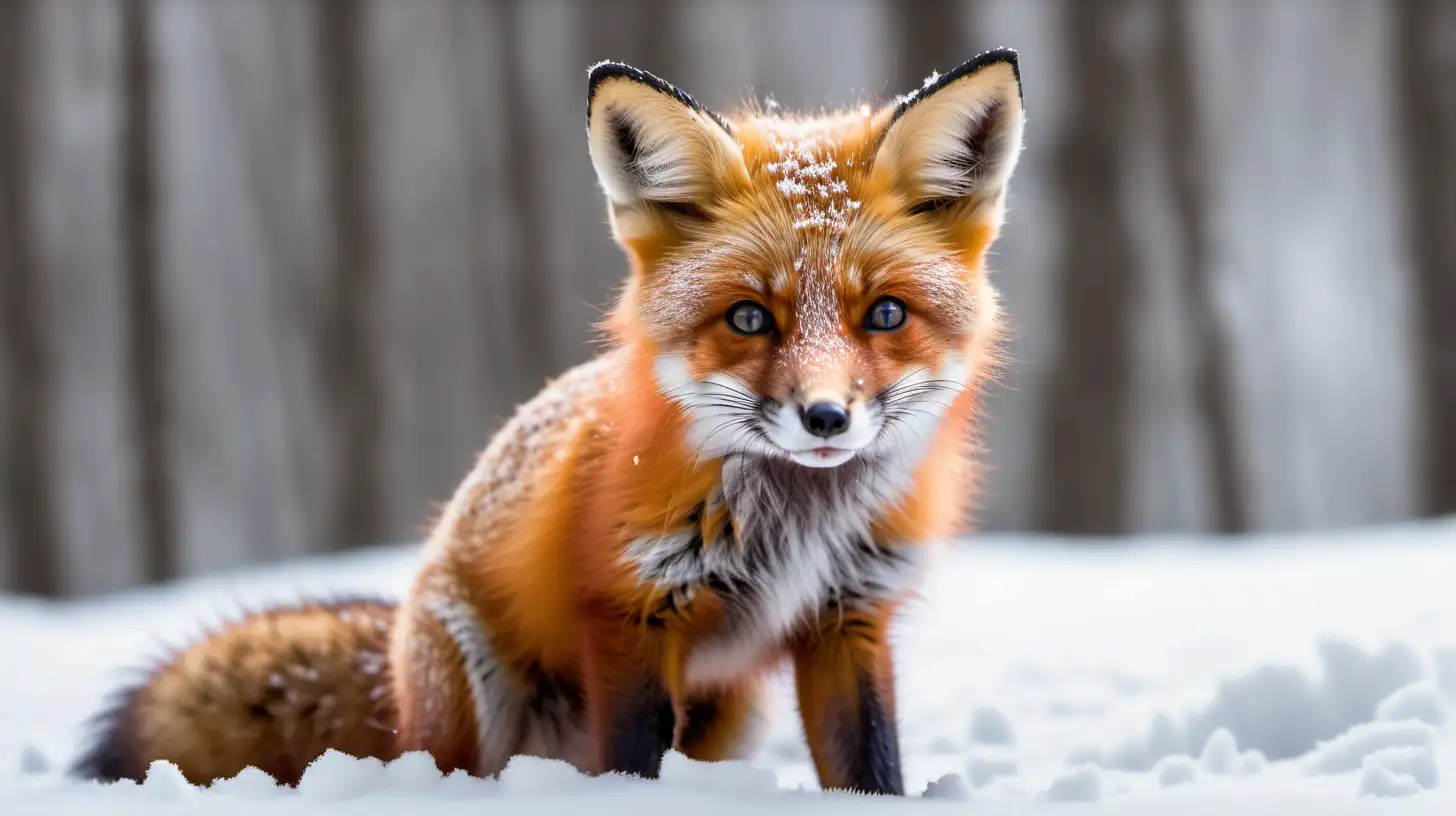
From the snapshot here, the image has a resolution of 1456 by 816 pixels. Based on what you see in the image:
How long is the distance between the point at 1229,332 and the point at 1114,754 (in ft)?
5.74

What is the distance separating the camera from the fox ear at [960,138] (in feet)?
5.90

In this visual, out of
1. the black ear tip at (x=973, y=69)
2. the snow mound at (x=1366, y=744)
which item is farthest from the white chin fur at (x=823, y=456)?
the snow mound at (x=1366, y=744)

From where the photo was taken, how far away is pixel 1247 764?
194 centimetres

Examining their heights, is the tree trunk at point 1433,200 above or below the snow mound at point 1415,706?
above

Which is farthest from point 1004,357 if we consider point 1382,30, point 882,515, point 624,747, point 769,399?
point 1382,30

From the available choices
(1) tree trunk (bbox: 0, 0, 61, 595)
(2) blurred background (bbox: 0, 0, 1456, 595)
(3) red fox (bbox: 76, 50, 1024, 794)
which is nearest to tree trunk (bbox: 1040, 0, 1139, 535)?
(2) blurred background (bbox: 0, 0, 1456, 595)

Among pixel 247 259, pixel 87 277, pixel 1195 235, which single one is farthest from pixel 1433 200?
pixel 87 277

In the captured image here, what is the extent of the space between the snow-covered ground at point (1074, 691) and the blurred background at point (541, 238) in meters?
0.31

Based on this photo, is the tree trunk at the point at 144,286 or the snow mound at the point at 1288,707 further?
the tree trunk at the point at 144,286

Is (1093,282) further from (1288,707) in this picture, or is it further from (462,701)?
(462,701)

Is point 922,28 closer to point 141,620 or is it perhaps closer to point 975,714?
point 975,714

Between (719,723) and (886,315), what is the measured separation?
0.84m

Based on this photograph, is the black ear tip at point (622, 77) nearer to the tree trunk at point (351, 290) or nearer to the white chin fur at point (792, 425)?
the white chin fur at point (792, 425)

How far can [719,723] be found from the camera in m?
2.24
